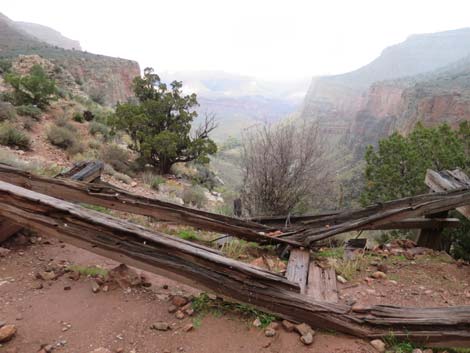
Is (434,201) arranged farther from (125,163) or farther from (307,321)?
(125,163)

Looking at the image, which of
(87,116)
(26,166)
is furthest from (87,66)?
(26,166)

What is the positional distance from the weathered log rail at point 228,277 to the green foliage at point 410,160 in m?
5.93

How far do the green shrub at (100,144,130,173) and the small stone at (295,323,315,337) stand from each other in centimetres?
900

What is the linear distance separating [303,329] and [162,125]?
35.9 feet

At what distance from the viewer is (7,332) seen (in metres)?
1.69

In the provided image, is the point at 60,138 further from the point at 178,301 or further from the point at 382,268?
the point at 382,268

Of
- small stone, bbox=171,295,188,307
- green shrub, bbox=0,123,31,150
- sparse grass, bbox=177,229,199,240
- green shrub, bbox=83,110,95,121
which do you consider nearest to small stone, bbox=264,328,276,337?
small stone, bbox=171,295,188,307

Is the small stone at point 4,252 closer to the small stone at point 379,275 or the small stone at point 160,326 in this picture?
the small stone at point 160,326

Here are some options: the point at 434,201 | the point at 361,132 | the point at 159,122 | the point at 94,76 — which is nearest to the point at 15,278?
the point at 434,201

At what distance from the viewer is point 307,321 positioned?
72.3 inches

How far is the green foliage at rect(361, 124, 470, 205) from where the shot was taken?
22.5ft

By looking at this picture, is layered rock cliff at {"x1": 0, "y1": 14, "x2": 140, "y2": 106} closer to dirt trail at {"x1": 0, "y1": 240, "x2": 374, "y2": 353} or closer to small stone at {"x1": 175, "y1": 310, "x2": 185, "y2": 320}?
dirt trail at {"x1": 0, "y1": 240, "x2": 374, "y2": 353}

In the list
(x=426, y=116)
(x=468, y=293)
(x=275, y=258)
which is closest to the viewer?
(x=468, y=293)

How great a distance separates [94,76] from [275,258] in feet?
111
